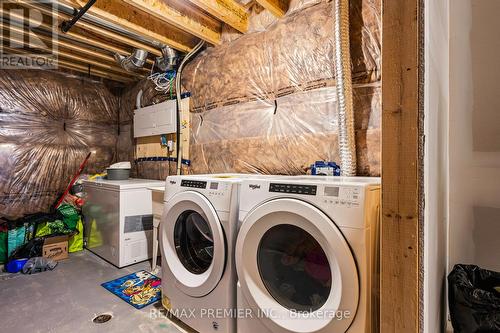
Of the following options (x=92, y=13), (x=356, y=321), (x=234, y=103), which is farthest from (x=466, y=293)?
(x=92, y=13)

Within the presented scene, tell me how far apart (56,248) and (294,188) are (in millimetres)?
Result: 2947

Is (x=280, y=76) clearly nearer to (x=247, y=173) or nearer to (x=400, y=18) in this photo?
(x=247, y=173)

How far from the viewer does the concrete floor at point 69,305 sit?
1673 mm

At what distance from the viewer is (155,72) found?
341 cm

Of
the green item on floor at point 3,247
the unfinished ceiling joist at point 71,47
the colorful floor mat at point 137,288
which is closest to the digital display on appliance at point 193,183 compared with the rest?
the colorful floor mat at point 137,288

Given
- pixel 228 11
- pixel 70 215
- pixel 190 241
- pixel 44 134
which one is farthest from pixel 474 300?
pixel 44 134

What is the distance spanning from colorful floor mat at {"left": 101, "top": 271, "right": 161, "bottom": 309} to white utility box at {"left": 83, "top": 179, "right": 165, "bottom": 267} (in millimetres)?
304

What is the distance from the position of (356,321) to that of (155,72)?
3.50 metres

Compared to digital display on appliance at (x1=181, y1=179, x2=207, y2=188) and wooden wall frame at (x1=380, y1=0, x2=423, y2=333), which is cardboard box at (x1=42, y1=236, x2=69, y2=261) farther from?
wooden wall frame at (x1=380, y1=0, x2=423, y2=333)

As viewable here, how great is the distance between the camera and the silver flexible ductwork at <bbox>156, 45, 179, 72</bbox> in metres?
2.88

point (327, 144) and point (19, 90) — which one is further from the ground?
point (19, 90)

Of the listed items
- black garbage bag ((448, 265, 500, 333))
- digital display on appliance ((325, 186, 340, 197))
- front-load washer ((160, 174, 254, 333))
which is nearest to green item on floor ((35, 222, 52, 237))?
front-load washer ((160, 174, 254, 333))

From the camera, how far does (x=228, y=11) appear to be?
219 centimetres

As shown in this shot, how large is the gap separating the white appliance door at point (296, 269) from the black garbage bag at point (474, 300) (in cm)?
58
